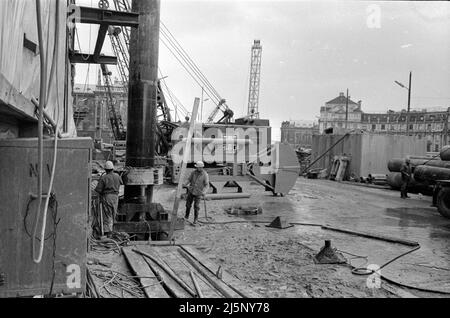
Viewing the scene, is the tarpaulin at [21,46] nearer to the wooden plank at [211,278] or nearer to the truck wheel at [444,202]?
the wooden plank at [211,278]

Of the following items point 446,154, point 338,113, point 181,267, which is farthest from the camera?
point 338,113

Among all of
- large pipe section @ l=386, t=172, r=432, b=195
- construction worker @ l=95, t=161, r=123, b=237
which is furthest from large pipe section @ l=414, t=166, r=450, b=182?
construction worker @ l=95, t=161, r=123, b=237

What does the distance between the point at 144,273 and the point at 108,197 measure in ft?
9.14

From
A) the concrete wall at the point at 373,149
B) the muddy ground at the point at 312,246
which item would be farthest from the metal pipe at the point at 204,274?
the concrete wall at the point at 373,149

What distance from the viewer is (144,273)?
5.78 meters

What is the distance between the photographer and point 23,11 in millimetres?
3301

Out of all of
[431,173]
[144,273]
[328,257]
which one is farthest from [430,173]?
[144,273]

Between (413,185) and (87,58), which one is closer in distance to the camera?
(87,58)

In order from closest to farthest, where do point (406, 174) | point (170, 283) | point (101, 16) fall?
point (170, 283) < point (101, 16) < point (406, 174)

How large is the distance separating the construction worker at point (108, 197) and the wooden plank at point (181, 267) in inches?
55.6

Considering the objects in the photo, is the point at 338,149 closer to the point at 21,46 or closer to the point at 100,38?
the point at 100,38
